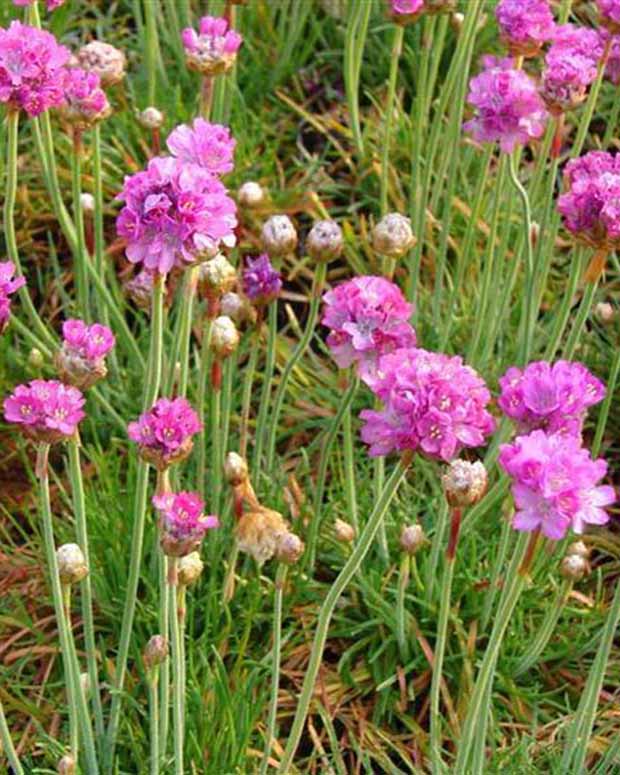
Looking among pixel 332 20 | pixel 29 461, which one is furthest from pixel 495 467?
pixel 332 20

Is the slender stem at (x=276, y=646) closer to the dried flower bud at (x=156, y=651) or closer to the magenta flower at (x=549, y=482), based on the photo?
the dried flower bud at (x=156, y=651)

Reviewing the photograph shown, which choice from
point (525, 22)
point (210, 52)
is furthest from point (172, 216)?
point (525, 22)

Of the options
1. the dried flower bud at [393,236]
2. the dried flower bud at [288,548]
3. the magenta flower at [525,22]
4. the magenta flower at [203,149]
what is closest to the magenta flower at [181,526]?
the dried flower bud at [288,548]

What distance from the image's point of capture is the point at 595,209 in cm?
181

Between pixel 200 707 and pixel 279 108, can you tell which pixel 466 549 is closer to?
pixel 200 707

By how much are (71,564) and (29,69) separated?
2.03ft

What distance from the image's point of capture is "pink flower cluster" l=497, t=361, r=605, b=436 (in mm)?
1562

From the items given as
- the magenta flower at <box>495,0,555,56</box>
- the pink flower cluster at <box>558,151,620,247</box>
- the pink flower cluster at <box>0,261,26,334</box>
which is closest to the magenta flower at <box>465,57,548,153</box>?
the magenta flower at <box>495,0,555,56</box>

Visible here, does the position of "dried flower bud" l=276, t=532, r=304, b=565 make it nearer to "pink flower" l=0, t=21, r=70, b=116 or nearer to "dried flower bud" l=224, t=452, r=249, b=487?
"dried flower bud" l=224, t=452, r=249, b=487

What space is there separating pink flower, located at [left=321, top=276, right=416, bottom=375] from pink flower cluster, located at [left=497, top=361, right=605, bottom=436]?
0.16m

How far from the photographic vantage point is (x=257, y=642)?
226 centimetres

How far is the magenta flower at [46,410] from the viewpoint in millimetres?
1566

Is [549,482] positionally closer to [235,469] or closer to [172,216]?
[172,216]

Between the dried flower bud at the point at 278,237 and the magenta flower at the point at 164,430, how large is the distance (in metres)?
0.52
